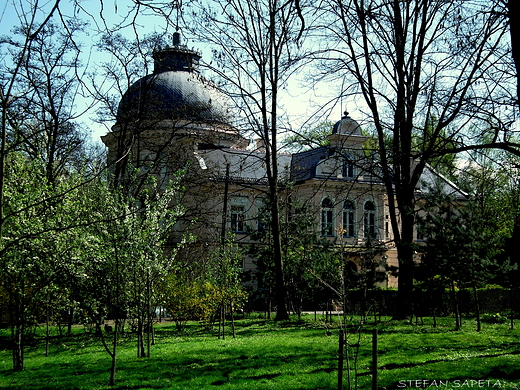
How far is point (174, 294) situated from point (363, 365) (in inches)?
363

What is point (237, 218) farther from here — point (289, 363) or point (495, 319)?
point (289, 363)

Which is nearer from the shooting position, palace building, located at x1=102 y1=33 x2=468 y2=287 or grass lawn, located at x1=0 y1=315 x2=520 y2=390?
grass lawn, located at x1=0 y1=315 x2=520 y2=390

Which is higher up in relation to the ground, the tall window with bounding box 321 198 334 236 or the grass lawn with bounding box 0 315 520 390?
the tall window with bounding box 321 198 334 236

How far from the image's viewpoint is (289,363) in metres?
10.9

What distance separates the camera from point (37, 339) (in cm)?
1881

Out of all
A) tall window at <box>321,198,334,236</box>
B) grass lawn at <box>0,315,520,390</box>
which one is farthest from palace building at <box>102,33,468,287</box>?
grass lawn at <box>0,315,520,390</box>

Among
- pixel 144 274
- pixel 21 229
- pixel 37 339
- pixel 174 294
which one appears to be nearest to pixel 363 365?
pixel 144 274

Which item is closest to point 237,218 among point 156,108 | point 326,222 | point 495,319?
point 326,222

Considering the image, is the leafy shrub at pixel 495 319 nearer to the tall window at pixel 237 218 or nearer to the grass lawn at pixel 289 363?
the grass lawn at pixel 289 363

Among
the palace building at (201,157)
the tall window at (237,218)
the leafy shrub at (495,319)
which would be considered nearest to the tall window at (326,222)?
the palace building at (201,157)

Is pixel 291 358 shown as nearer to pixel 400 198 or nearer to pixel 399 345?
pixel 399 345

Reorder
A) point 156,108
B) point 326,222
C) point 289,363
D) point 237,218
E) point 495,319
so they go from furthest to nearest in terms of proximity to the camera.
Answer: point 237,218, point 326,222, point 156,108, point 495,319, point 289,363

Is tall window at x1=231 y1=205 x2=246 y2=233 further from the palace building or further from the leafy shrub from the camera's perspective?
the leafy shrub

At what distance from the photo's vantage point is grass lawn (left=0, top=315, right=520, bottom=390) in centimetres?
899
